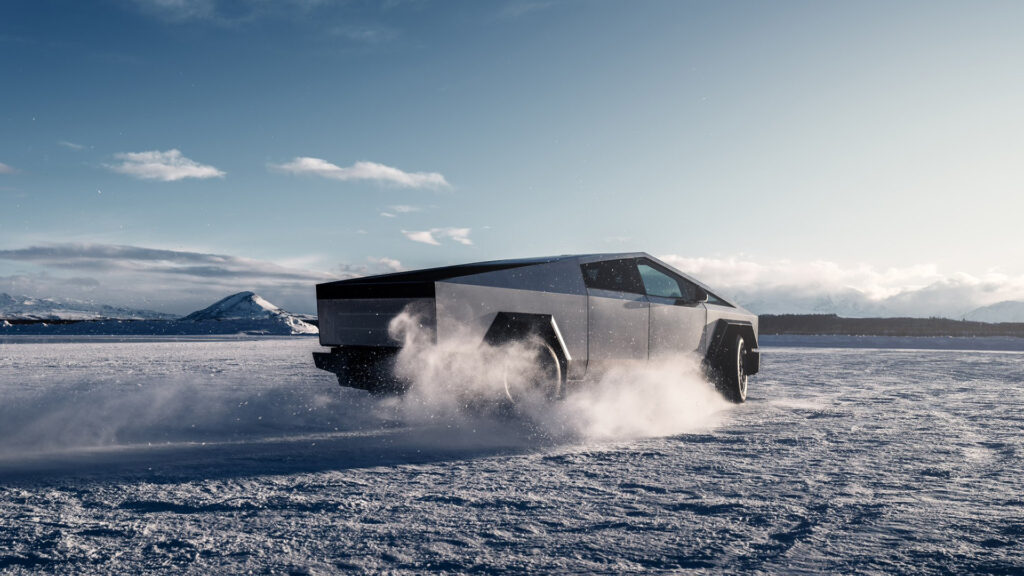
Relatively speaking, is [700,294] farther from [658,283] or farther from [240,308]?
[240,308]

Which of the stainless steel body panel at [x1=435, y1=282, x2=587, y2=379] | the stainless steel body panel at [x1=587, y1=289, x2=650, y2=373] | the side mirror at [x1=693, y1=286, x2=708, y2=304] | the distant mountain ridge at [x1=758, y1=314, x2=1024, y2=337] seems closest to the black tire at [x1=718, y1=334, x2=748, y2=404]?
the side mirror at [x1=693, y1=286, x2=708, y2=304]

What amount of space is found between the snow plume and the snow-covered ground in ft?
0.13

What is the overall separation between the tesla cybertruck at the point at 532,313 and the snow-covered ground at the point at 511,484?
1.24ft

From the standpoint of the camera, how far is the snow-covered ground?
8.80 feet

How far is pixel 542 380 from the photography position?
18.4 feet

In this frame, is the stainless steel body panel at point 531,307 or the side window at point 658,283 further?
the side window at point 658,283

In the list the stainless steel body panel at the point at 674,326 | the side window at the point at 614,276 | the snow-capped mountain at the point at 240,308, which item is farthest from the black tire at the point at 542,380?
the snow-capped mountain at the point at 240,308

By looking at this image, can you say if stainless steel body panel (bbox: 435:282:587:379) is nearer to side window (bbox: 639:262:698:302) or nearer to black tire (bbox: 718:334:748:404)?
side window (bbox: 639:262:698:302)

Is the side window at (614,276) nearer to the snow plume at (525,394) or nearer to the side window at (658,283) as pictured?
the side window at (658,283)

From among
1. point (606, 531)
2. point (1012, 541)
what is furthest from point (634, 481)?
point (1012, 541)

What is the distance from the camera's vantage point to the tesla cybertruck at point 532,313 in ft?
17.0

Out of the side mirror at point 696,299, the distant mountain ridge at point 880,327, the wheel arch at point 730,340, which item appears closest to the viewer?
the side mirror at point 696,299

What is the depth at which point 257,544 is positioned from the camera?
2.79 meters

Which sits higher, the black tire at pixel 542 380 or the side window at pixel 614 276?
the side window at pixel 614 276
